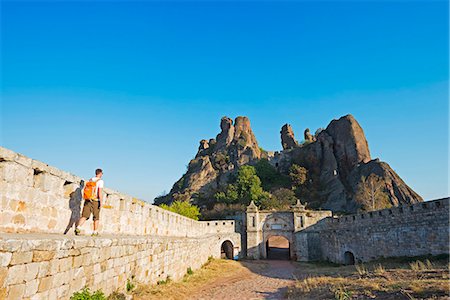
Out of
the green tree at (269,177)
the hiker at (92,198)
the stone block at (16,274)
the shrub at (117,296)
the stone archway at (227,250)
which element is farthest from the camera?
the green tree at (269,177)

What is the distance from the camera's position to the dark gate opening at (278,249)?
32.1 m

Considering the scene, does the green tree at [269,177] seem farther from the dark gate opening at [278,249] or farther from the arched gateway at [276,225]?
the arched gateway at [276,225]

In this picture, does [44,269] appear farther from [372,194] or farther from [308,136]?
[308,136]

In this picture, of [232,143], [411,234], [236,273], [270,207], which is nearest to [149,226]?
[236,273]

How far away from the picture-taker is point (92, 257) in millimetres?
5195

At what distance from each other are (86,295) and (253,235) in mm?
26874

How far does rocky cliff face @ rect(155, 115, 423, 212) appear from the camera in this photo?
36.8 m

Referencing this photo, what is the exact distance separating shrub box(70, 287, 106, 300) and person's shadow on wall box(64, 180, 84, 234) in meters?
1.23

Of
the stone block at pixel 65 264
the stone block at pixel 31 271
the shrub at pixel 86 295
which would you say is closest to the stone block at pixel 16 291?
the stone block at pixel 31 271

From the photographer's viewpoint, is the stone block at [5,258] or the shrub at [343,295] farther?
the shrub at [343,295]

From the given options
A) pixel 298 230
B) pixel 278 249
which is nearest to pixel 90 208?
pixel 298 230

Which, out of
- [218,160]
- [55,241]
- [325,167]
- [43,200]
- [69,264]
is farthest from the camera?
[218,160]

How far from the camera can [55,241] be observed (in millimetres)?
4062

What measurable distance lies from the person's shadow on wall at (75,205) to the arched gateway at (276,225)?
26070 millimetres
